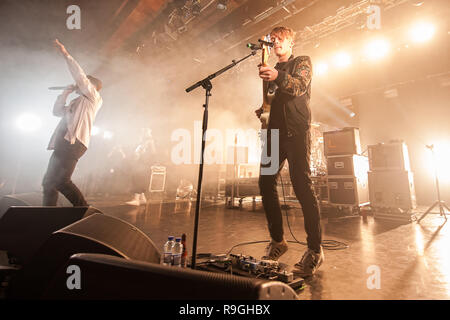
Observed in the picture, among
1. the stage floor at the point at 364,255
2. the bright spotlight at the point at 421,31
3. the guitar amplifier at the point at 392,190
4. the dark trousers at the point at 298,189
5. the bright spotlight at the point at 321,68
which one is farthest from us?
the bright spotlight at the point at 321,68

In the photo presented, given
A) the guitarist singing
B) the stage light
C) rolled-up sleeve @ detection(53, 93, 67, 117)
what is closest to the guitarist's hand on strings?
the guitarist singing

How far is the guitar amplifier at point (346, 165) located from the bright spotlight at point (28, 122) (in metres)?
7.97

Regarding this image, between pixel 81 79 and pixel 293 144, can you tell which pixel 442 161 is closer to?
pixel 293 144

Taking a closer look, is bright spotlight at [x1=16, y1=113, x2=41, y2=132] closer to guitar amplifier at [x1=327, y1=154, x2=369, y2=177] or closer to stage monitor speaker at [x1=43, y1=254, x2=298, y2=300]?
stage monitor speaker at [x1=43, y1=254, x2=298, y2=300]

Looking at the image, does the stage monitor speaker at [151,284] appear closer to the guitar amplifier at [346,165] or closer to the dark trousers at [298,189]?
the dark trousers at [298,189]

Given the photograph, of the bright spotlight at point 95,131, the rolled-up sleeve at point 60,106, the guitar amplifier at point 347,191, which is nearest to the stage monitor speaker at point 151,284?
the rolled-up sleeve at point 60,106

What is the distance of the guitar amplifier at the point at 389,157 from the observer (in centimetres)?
443

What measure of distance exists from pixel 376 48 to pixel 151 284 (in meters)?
8.29

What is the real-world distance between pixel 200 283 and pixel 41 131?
7.98m

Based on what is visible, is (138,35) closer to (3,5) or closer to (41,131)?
(3,5)

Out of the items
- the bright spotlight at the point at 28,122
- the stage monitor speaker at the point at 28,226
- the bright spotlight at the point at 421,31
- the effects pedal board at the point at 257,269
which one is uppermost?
the bright spotlight at the point at 421,31

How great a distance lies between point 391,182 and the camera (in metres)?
4.49

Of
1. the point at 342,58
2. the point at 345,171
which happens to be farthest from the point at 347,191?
the point at 342,58

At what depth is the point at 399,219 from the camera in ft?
13.6
